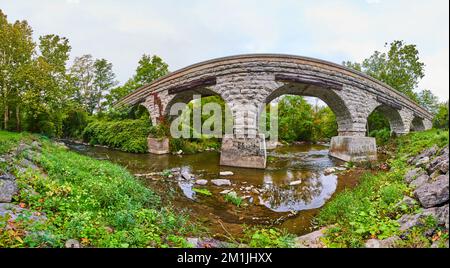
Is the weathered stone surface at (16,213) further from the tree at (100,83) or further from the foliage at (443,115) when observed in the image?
the tree at (100,83)

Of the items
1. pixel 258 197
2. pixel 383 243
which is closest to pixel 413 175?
pixel 383 243

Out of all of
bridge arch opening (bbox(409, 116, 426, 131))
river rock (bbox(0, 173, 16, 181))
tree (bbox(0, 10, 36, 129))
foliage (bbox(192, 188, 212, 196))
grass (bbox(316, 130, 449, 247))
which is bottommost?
foliage (bbox(192, 188, 212, 196))

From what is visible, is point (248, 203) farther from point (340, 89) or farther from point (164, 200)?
point (340, 89)

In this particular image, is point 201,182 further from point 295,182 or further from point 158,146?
point 158,146

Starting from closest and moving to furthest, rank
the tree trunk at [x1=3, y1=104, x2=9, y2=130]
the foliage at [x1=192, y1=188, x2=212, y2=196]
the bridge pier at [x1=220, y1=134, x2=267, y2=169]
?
the foliage at [x1=192, y1=188, x2=212, y2=196] → the bridge pier at [x1=220, y1=134, x2=267, y2=169] → the tree trunk at [x1=3, y1=104, x2=9, y2=130]

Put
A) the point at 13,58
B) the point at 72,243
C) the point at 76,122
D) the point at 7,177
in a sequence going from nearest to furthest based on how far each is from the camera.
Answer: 1. the point at 72,243
2. the point at 7,177
3. the point at 13,58
4. the point at 76,122

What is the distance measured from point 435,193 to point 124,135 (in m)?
17.5

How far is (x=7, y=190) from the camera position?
3648mm

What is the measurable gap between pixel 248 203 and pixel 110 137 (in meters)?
15.7

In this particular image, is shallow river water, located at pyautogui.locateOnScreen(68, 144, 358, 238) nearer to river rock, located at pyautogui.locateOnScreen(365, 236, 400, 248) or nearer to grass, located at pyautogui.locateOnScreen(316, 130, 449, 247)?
grass, located at pyautogui.locateOnScreen(316, 130, 449, 247)

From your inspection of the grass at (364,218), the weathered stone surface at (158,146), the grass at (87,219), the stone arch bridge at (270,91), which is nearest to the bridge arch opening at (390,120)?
the stone arch bridge at (270,91)

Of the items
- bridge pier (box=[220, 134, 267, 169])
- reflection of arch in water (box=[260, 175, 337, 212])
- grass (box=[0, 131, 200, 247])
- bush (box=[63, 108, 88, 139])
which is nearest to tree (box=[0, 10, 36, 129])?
bush (box=[63, 108, 88, 139])

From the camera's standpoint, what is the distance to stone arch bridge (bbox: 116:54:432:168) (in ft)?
34.8
